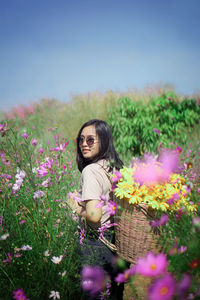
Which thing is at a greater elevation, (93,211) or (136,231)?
(93,211)

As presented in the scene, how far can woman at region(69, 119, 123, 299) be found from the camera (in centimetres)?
173

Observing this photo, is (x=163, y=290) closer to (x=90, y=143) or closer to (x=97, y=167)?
(x=97, y=167)

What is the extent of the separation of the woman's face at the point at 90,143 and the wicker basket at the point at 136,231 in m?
0.63

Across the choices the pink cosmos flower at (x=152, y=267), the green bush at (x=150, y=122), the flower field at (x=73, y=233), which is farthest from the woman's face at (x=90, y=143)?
the green bush at (x=150, y=122)

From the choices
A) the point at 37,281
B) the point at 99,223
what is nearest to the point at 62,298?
the point at 37,281

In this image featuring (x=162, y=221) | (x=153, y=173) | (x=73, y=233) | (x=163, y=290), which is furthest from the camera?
(x=73, y=233)

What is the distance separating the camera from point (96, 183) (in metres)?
1.79

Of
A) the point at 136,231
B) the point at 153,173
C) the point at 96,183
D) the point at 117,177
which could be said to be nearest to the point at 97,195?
the point at 96,183

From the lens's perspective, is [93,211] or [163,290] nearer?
[163,290]

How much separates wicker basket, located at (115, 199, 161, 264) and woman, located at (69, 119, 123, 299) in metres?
0.12

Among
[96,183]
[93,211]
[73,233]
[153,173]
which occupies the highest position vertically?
[153,173]

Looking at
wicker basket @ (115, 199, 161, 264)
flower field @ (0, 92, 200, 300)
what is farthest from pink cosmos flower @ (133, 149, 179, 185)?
wicker basket @ (115, 199, 161, 264)

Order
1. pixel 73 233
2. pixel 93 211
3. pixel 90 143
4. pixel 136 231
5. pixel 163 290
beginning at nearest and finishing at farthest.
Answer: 1. pixel 163 290
2. pixel 136 231
3. pixel 93 211
4. pixel 73 233
5. pixel 90 143

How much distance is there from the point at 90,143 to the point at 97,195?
56 centimetres
